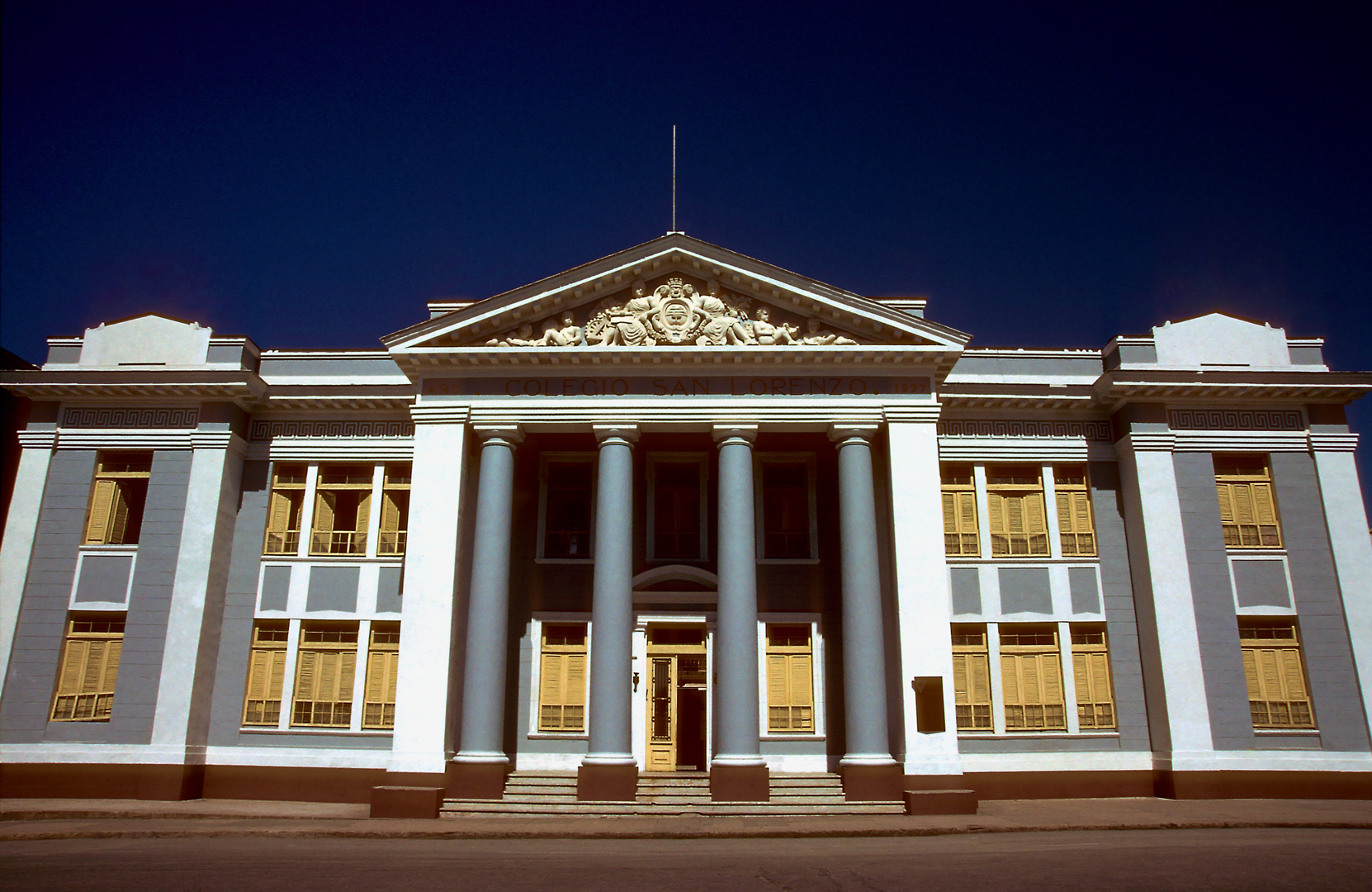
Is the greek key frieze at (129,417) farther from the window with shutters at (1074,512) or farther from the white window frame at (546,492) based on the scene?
the window with shutters at (1074,512)

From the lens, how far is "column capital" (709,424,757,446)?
18016 mm

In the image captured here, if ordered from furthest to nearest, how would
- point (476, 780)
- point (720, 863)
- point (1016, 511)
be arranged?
point (1016, 511), point (476, 780), point (720, 863)

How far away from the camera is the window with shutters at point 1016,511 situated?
19.7 meters

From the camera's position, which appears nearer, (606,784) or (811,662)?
(606,784)

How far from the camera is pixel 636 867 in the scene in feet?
36.3

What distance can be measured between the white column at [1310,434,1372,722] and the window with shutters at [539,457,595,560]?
1463 cm

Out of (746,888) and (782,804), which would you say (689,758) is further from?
(746,888)

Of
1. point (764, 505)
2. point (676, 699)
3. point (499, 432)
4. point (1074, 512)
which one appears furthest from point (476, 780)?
point (1074, 512)

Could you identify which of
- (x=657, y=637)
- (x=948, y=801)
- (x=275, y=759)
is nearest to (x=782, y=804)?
(x=948, y=801)

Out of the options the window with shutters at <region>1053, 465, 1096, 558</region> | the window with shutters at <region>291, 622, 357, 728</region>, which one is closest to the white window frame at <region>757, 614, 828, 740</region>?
the window with shutters at <region>1053, 465, 1096, 558</region>

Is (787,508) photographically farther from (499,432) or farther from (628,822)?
(628,822)

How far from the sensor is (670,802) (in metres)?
16.2

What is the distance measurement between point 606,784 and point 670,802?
44.2 inches

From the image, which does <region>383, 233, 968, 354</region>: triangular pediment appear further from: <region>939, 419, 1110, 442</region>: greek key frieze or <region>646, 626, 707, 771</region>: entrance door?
<region>646, 626, 707, 771</region>: entrance door
